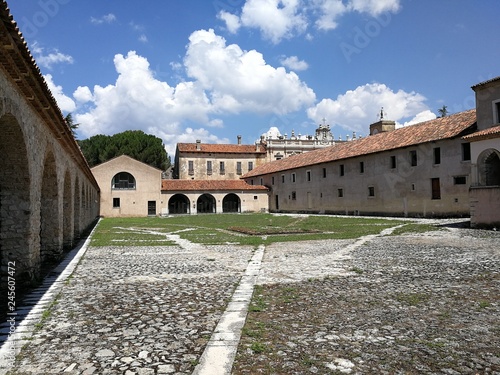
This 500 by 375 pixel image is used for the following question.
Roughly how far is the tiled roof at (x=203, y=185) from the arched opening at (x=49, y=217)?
118ft

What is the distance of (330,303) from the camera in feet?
19.8

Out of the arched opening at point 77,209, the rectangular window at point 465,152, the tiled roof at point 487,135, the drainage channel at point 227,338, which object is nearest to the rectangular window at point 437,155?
the rectangular window at point 465,152

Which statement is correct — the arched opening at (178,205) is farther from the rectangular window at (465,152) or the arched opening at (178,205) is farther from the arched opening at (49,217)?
the arched opening at (49,217)

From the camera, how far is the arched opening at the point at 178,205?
54.3 meters

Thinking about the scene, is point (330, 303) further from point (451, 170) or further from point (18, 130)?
point (451, 170)

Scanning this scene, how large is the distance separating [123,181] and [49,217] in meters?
34.8

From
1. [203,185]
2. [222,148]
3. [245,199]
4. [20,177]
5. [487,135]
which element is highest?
[222,148]

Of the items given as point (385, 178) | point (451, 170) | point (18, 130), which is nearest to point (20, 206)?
point (18, 130)

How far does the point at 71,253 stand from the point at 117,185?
33.0 metres

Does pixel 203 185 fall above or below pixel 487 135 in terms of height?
below

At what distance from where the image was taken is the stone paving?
381 centimetres

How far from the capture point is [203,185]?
165 feet

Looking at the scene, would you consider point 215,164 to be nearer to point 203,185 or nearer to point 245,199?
point 203,185

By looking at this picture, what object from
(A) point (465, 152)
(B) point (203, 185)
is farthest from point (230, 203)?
(A) point (465, 152)
